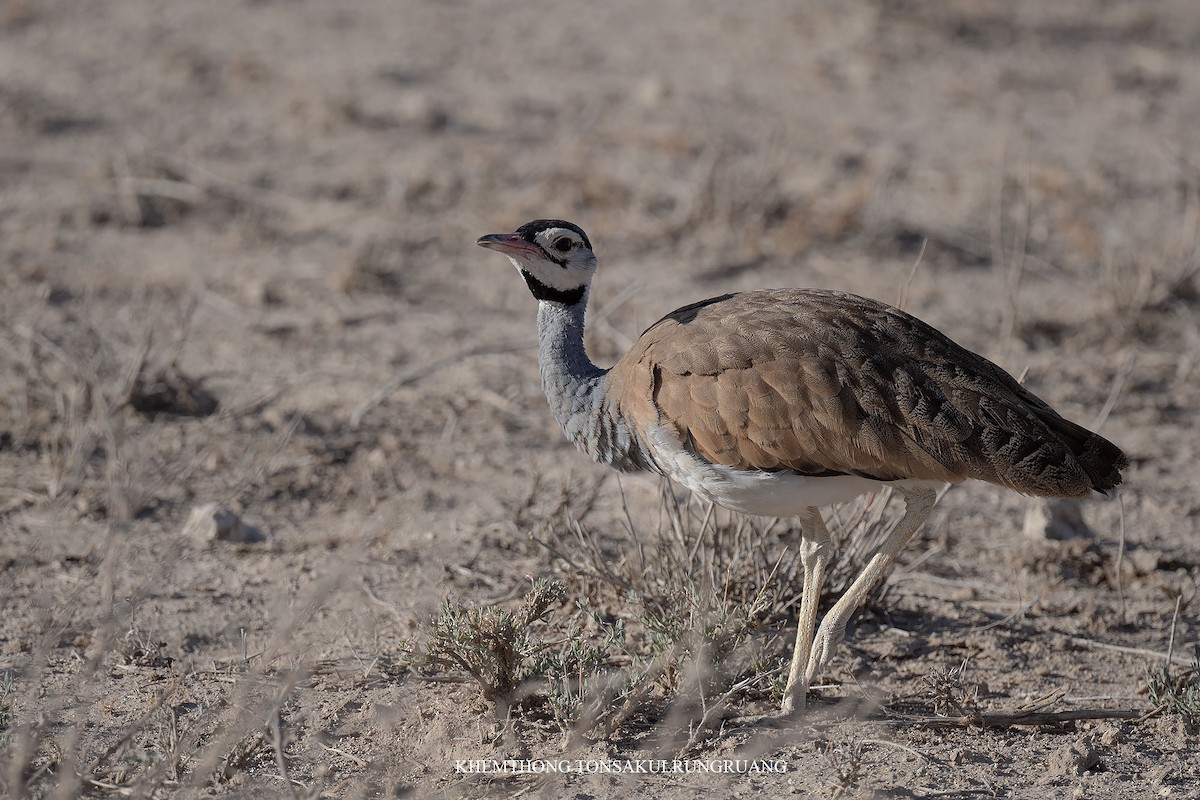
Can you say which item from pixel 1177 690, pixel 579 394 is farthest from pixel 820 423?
pixel 1177 690

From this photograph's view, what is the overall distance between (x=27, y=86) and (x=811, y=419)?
6.84m

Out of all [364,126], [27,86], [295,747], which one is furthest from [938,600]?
[27,86]

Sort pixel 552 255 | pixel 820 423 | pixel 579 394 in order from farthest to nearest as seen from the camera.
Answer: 1. pixel 552 255
2. pixel 579 394
3. pixel 820 423

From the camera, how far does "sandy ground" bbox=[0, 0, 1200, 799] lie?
354cm

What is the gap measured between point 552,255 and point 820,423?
1001mm

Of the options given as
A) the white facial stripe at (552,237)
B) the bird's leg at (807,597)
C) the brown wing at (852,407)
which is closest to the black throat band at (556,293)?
the white facial stripe at (552,237)

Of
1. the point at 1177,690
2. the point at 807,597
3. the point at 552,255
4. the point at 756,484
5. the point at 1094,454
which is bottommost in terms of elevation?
the point at 1177,690

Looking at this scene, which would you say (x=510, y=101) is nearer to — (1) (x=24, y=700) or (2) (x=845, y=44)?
(2) (x=845, y=44)

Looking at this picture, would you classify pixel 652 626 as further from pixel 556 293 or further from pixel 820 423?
pixel 556 293

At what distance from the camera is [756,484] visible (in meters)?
3.48

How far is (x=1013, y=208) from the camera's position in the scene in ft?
24.6

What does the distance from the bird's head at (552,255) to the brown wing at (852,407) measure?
469mm

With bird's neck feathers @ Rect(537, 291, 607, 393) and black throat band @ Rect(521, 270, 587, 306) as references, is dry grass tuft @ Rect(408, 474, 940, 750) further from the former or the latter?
black throat band @ Rect(521, 270, 587, 306)

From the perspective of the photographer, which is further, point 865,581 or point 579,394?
point 579,394
